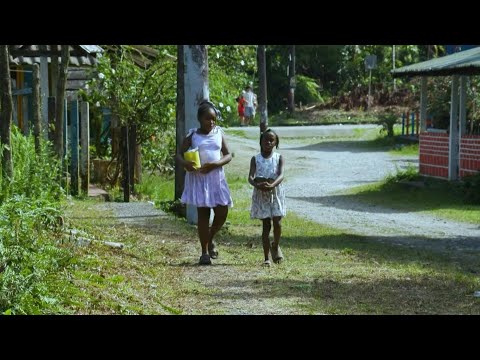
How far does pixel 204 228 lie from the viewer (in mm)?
10930

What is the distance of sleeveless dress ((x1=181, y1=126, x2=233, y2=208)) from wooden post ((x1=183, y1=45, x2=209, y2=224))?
291cm

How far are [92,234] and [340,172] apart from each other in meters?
16.6

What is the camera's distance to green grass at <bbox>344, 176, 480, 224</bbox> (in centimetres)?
1867

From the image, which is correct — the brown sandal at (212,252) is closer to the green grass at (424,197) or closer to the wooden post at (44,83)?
the green grass at (424,197)

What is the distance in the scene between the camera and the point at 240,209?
18766mm

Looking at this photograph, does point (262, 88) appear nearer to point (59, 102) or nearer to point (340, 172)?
point (340, 172)

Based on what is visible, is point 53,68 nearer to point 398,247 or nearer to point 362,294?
point 398,247

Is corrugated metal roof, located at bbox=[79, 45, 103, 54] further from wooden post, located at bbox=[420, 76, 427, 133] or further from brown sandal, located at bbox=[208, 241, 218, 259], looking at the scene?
brown sandal, located at bbox=[208, 241, 218, 259]

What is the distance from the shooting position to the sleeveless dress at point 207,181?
427 inches

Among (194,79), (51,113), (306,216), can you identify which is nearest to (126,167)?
(51,113)

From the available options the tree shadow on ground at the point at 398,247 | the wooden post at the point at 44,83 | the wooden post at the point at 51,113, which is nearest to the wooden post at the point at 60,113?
the wooden post at the point at 51,113

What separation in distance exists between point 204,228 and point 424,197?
11180mm
